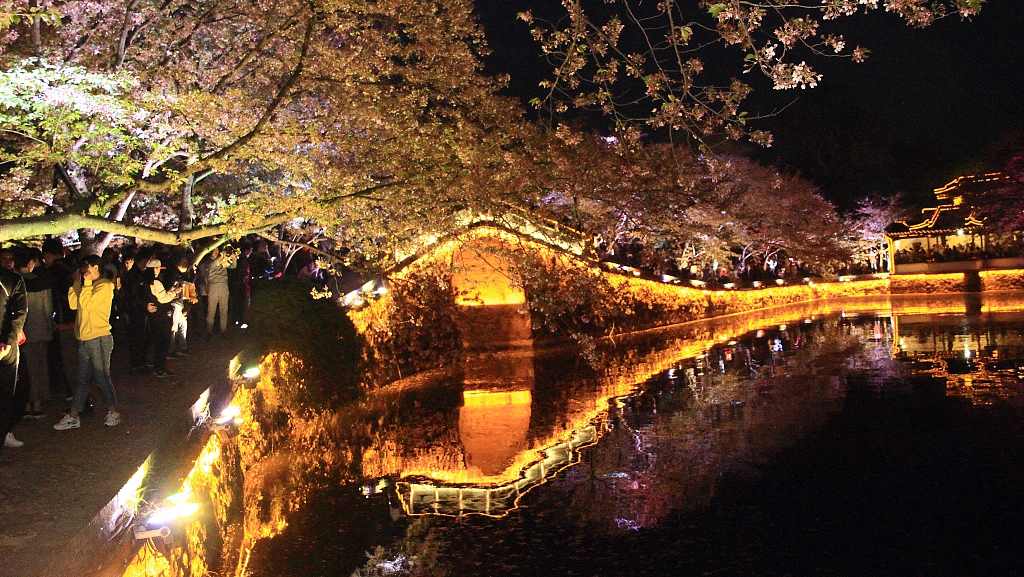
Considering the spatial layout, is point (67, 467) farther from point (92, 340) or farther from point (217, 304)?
point (217, 304)

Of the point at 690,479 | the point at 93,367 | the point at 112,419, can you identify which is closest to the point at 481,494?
the point at 690,479

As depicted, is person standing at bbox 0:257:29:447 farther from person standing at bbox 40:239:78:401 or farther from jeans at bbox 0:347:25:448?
person standing at bbox 40:239:78:401

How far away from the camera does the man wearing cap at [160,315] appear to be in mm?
12367

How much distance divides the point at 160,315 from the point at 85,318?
125 inches

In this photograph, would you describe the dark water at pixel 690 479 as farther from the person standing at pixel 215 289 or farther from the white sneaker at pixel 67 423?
the person standing at pixel 215 289

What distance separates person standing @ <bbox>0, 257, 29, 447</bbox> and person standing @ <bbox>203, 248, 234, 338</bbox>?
749cm

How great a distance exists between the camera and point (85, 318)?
9.23 m

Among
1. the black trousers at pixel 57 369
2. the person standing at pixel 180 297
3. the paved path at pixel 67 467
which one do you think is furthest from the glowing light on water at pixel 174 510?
the person standing at pixel 180 297

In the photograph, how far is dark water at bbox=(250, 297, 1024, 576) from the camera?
6879 mm

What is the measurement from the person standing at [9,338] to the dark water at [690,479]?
2.57 m

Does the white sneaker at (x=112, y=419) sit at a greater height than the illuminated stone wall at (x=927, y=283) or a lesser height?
lesser

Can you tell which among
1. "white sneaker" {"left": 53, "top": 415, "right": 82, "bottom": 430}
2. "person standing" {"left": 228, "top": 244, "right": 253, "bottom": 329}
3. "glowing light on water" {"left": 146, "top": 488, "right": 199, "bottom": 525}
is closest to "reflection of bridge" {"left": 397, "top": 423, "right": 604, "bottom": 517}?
"glowing light on water" {"left": 146, "top": 488, "right": 199, "bottom": 525}

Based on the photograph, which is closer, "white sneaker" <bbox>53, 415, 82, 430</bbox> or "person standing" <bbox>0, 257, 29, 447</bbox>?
"person standing" <bbox>0, 257, 29, 447</bbox>

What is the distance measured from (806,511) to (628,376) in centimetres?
903
